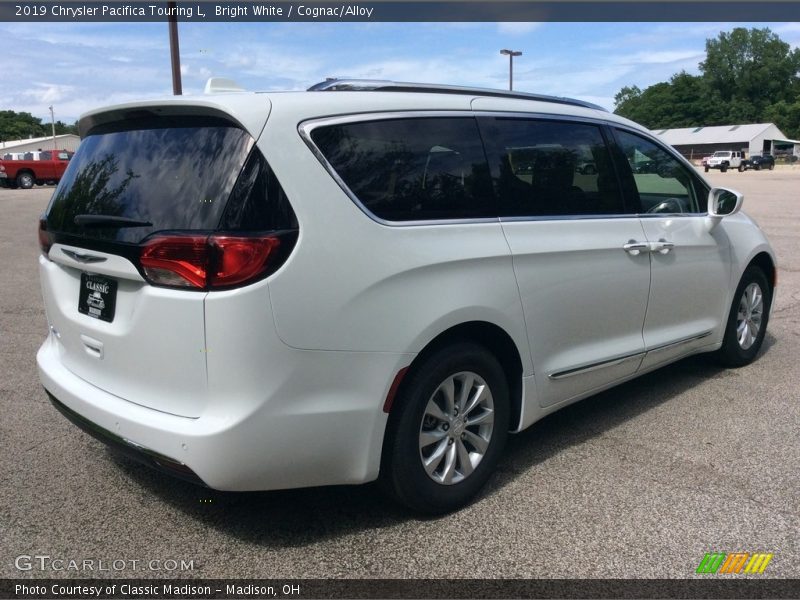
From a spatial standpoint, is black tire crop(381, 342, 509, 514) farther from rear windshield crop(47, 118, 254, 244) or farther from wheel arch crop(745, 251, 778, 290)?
wheel arch crop(745, 251, 778, 290)

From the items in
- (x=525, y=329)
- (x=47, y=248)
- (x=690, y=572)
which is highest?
(x=47, y=248)

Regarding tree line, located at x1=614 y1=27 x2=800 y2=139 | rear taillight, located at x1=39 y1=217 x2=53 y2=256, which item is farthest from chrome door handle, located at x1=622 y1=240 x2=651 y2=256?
tree line, located at x1=614 y1=27 x2=800 y2=139

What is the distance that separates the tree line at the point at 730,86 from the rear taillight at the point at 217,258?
127600mm

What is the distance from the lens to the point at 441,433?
3.18 meters

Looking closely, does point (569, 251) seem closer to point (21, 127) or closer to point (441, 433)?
point (441, 433)

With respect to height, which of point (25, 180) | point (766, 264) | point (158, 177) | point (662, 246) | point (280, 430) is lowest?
point (280, 430)

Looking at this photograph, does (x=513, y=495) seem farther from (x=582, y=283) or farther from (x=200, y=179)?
(x=200, y=179)

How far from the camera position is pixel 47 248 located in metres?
3.38

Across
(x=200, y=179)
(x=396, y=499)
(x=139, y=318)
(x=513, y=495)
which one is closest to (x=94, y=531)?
(x=139, y=318)

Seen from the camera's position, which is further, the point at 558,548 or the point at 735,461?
the point at 735,461

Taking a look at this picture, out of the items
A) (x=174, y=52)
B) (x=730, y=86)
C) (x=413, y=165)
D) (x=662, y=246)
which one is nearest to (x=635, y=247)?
Result: (x=662, y=246)

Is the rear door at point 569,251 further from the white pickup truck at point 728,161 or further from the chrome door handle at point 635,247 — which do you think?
the white pickup truck at point 728,161

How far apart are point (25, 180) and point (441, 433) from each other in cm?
3507

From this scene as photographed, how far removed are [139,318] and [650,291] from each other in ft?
9.32
